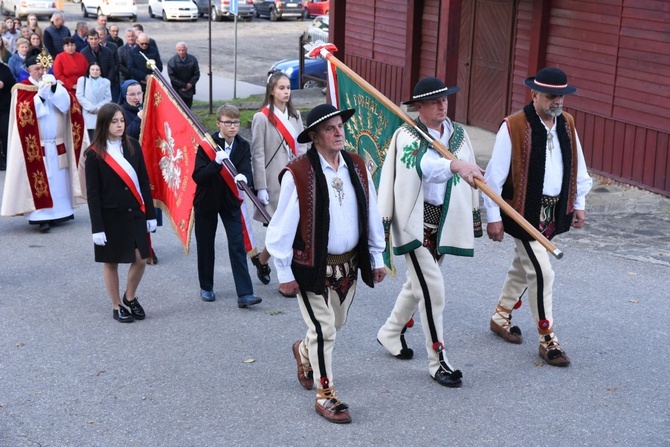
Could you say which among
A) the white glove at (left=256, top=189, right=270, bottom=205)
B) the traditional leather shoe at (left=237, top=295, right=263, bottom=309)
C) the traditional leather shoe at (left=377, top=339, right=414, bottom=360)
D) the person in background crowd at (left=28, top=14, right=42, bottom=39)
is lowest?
the traditional leather shoe at (left=237, top=295, right=263, bottom=309)

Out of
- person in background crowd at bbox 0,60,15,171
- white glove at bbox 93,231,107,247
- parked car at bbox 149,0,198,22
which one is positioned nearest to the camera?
white glove at bbox 93,231,107,247

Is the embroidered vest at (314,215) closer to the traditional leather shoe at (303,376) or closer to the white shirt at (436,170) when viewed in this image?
the white shirt at (436,170)

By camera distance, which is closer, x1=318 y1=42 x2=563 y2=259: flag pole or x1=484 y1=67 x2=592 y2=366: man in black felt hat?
x1=318 y1=42 x2=563 y2=259: flag pole

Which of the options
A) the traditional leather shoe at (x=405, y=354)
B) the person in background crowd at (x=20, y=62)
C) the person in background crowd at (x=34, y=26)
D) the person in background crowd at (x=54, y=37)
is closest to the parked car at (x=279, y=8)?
the person in background crowd at (x=34, y=26)

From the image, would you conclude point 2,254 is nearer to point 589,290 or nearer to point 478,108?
point 589,290

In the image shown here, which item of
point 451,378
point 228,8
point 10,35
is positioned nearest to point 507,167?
point 451,378

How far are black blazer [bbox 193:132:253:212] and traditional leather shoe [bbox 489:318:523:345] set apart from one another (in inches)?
89.5

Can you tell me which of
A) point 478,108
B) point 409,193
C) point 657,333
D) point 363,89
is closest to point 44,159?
point 363,89

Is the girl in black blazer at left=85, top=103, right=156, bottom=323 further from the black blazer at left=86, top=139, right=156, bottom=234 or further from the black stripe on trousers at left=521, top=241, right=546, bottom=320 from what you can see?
the black stripe on trousers at left=521, top=241, right=546, bottom=320

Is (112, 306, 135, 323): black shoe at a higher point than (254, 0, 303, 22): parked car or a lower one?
higher

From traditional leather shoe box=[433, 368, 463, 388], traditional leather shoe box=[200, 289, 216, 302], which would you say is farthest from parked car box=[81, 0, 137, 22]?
traditional leather shoe box=[433, 368, 463, 388]

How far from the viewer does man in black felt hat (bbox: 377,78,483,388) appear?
241 inches

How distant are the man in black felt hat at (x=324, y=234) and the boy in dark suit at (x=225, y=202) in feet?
6.76

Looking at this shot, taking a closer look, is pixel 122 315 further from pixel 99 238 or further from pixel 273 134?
pixel 273 134
